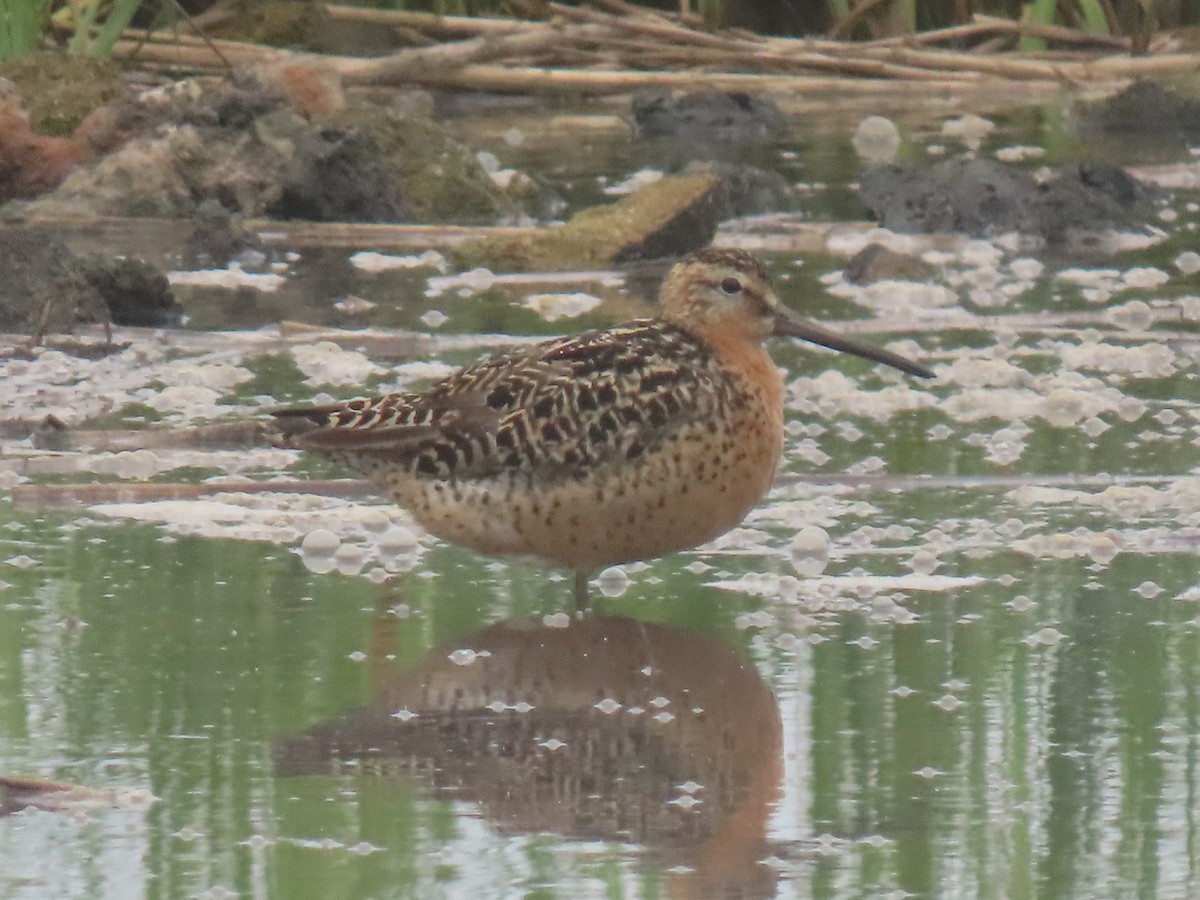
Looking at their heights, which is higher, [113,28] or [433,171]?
[113,28]

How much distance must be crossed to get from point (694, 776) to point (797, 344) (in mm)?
4626

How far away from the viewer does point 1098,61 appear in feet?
55.8

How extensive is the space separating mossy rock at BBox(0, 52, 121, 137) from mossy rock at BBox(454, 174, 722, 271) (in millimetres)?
3399

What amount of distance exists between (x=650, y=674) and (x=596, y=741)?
1.66 feet

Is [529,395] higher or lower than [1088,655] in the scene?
higher

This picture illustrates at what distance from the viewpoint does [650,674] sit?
5.18 meters

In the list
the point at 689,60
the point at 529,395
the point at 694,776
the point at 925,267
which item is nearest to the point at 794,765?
the point at 694,776

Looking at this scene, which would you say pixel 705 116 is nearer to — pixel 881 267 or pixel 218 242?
pixel 218 242

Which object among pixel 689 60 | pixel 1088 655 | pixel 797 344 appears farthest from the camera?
pixel 689 60

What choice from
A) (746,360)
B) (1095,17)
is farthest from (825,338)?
(1095,17)

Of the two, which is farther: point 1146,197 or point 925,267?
point 1146,197

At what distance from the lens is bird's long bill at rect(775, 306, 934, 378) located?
252 inches

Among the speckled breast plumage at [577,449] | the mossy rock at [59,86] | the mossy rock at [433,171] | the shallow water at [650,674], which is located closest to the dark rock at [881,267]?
the shallow water at [650,674]

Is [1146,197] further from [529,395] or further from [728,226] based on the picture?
[529,395]
